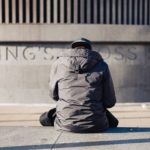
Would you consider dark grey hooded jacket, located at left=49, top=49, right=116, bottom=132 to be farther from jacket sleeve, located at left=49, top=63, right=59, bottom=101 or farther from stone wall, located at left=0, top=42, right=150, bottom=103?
stone wall, located at left=0, top=42, right=150, bottom=103

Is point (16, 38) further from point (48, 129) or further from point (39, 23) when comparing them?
point (48, 129)

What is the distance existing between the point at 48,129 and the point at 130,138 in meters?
1.22

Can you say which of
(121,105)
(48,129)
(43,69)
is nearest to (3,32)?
(43,69)

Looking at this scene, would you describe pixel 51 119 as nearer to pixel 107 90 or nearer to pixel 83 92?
pixel 83 92

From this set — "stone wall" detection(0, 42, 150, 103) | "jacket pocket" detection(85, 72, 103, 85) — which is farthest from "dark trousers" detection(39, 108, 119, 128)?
"stone wall" detection(0, 42, 150, 103)

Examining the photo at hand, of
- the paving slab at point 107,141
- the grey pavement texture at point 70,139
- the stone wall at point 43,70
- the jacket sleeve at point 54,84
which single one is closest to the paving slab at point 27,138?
the grey pavement texture at point 70,139

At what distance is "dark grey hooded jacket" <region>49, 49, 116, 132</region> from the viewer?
6980 mm

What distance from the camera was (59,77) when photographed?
720 cm

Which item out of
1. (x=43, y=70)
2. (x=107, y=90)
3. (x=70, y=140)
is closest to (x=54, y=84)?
(x=107, y=90)

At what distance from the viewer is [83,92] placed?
700 cm

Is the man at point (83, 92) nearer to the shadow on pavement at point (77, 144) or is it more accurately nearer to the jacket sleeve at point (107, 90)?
the jacket sleeve at point (107, 90)

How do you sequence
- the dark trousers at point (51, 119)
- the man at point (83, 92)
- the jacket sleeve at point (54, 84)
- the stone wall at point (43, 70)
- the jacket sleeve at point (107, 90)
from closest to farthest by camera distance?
the man at point (83, 92)
the jacket sleeve at point (107, 90)
the jacket sleeve at point (54, 84)
the dark trousers at point (51, 119)
the stone wall at point (43, 70)

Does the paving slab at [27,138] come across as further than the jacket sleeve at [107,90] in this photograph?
No

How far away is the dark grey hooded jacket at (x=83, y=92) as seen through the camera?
275 inches
